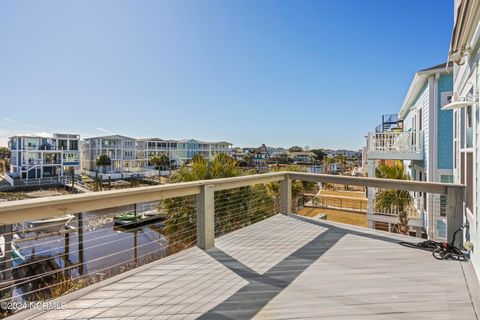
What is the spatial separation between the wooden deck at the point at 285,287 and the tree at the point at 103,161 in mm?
38290

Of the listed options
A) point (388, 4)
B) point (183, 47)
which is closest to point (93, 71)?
point (183, 47)

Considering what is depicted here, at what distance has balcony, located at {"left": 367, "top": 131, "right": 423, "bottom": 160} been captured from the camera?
8141 mm

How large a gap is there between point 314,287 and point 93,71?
1287 centimetres

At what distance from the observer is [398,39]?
10.2 m

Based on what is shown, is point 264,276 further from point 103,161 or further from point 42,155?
point 42,155

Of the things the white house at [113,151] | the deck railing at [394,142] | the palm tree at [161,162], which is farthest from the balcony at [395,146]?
the white house at [113,151]

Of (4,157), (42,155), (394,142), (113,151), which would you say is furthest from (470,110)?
(4,157)

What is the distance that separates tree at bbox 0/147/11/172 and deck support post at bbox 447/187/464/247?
57.0 metres

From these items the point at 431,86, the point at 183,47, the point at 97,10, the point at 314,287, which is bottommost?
the point at 314,287

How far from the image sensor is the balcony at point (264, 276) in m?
1.87

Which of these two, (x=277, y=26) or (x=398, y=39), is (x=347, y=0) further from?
(x=398, y=39)

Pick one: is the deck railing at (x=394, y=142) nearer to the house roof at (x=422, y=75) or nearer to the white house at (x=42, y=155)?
the house roof at (x=422, y=75)

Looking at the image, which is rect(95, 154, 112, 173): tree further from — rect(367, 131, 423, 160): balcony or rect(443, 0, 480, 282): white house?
rect(443, 0, 480, 282): white house

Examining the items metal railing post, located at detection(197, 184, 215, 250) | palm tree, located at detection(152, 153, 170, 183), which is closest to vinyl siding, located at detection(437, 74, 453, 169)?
metal railing post, located at detection(197, 184, 215, 250)
